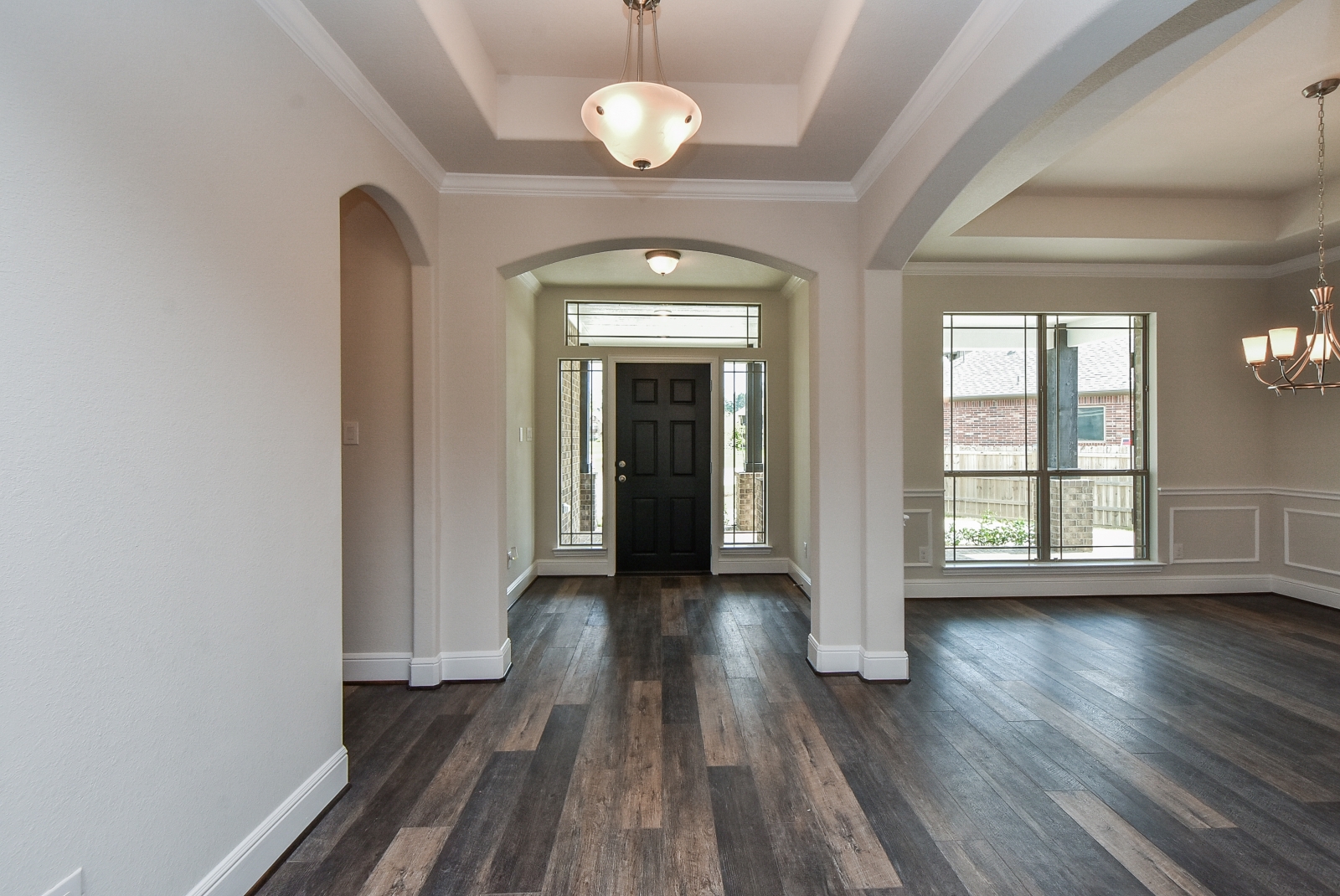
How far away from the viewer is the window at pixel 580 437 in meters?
5.61

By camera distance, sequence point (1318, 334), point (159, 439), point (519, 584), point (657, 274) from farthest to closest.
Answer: point (657, 274)
point (519, 584)
point (1318, 334)
point (159, 439)

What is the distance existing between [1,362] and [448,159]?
2.25m

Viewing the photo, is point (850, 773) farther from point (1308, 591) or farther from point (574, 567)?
point (1308, 591)

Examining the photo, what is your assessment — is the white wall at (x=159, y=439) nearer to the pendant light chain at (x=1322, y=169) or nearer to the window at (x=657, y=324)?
the window at (x=657, y=324)

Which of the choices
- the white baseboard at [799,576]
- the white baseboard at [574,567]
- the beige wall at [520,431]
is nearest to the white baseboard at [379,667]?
the beige wall at [520,431]

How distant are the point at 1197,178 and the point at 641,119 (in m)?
3.88

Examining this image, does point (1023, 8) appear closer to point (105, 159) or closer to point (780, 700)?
point (105, 159)

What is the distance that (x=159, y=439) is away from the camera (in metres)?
1.43

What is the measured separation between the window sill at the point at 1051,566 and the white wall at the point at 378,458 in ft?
13.2

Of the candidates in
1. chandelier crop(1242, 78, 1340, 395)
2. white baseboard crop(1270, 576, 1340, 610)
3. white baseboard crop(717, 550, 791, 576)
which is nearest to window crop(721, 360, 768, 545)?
white baseboard crop(717, 550, 791, 576)

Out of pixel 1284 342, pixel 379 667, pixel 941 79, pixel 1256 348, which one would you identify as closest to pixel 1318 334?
pixel 1284 342

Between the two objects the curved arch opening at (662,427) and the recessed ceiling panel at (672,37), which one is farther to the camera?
the curved arch opening at (662,427)

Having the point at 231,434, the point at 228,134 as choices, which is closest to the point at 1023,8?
the point at 228,134

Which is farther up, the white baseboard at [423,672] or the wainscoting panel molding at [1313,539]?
the wainscoting panel molding at [1313,539]
